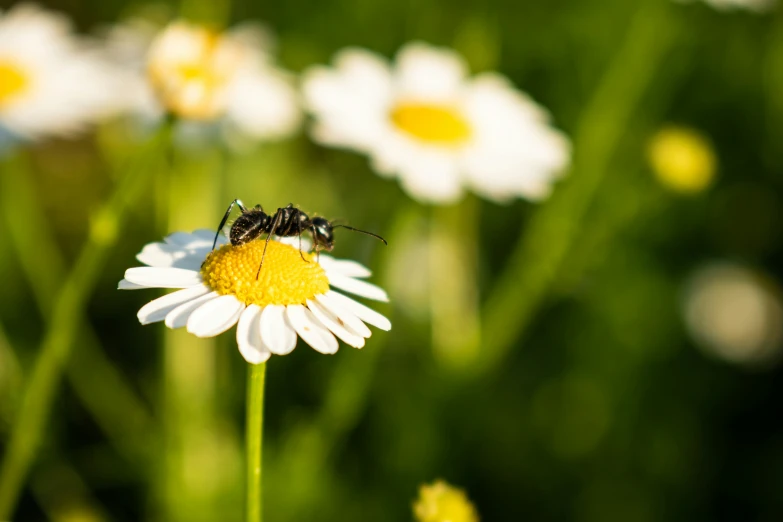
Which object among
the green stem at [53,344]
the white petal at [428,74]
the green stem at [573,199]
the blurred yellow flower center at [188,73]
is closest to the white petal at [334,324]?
the green stem at [53,344]

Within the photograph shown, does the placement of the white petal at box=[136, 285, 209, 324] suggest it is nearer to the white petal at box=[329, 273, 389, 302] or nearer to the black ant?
the black ant

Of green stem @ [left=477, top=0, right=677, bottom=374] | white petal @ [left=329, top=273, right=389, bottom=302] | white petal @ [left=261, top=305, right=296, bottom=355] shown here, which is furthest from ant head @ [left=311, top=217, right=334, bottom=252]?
green stem @ [left=477, top=0, right=677, bottom=374]

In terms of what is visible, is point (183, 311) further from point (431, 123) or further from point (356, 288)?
point (431, 123)

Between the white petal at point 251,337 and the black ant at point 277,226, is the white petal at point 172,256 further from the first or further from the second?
the white petal at point 251,337

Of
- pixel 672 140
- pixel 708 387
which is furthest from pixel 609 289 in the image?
pixel 672 140

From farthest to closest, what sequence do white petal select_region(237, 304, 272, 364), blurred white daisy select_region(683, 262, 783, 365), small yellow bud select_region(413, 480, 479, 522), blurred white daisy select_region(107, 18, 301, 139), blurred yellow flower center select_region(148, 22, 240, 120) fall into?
blurred white daisy select_region(683, 262, 783, 365), blurred white daisy select_region(107, 18, 301, 139), blurred yellow flower center select_region(148, 22, 240, 120), small yellow bud select_region(413, 480, 479, 522), white petal select_region(237, 304, 272, 364)

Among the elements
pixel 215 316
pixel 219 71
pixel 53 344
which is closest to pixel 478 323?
pixel 219 71
